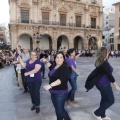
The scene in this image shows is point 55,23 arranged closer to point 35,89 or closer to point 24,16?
point 24,16

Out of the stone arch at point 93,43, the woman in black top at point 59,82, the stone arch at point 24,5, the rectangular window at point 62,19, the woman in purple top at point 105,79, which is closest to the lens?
the woman in black top at point 59,82

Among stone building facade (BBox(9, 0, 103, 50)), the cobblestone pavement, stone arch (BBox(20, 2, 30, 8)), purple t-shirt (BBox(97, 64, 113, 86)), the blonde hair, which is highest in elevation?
stone arch (BBox(20, 2, 30, 8))

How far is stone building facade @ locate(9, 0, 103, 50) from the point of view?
32.8 m

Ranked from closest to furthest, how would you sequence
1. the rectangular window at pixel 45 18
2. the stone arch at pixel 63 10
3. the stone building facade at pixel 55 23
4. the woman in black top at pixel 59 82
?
the woman in black top at pixel 59 82 → the stone building facade at pixel 55 23 → the rectangular window at pixel 45 18 → the stone arch at pixel 63 10

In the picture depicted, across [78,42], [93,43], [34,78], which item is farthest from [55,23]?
[34,78]

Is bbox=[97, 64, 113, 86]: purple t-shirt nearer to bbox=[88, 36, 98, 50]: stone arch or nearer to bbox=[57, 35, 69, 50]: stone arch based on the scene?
bbox=[57, 35, 69, 50]: stone arch

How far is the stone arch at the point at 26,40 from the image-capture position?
34831 mm

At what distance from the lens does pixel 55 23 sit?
114 feet

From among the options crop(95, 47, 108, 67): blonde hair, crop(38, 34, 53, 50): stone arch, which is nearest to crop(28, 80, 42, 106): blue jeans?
crop(95, 47, 108, 67): blonde hair

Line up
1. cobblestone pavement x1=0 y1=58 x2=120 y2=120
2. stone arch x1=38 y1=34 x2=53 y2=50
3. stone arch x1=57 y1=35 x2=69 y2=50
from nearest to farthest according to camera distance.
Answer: cobblestone pavement x1=0 y1=58 x2=120 y2=120
stone arch x1=38 y1=34 x2=53 y2=50
stone arch x1=57 y1=35 x2=69 y2=50

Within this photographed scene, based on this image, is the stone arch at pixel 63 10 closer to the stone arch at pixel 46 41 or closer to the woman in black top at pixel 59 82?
the stone arch at pixel 46 41

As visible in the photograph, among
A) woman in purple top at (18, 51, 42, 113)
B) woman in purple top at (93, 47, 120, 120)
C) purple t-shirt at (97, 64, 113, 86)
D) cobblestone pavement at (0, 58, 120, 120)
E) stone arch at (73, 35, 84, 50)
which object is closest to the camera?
woman in purple top at (93, 47, 120, 120)

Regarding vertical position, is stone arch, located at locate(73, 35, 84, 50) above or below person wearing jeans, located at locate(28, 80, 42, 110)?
above

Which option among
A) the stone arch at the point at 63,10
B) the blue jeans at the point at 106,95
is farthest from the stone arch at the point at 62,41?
the blue jeans at the point at 106,95
